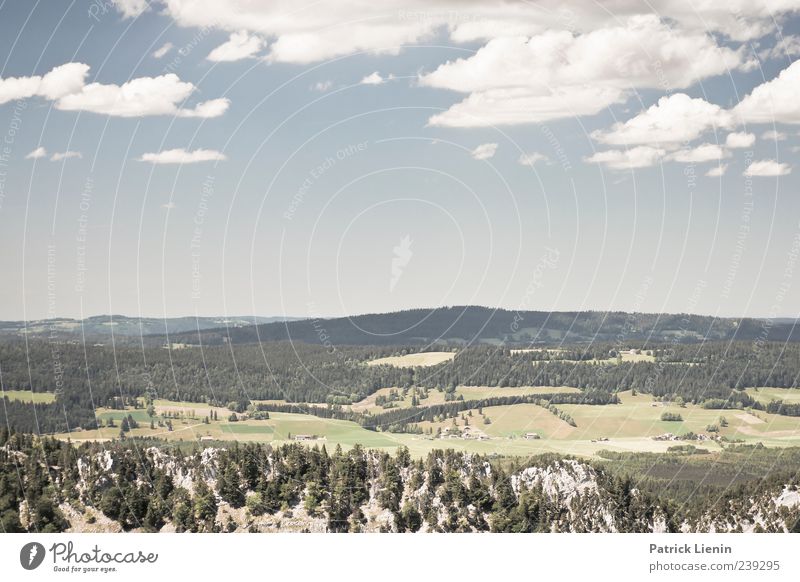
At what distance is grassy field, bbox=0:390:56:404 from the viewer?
593 ft

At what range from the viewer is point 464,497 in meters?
96.5

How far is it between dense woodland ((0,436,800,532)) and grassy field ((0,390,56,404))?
7812 centimetres

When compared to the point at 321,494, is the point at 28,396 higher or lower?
higher

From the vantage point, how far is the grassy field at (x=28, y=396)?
593ft

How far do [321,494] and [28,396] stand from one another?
363 feet

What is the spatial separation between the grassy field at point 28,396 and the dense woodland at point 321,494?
78123mm

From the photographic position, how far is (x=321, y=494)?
93.8m

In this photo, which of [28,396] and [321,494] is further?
[28,396]

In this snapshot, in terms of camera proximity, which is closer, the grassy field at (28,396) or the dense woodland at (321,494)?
the dense woodland at (321,494)

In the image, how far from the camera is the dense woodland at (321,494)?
297ft

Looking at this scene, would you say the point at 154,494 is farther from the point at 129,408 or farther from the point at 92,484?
the point at 129,408

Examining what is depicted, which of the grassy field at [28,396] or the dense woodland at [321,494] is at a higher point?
the grassy field at [28,396]
